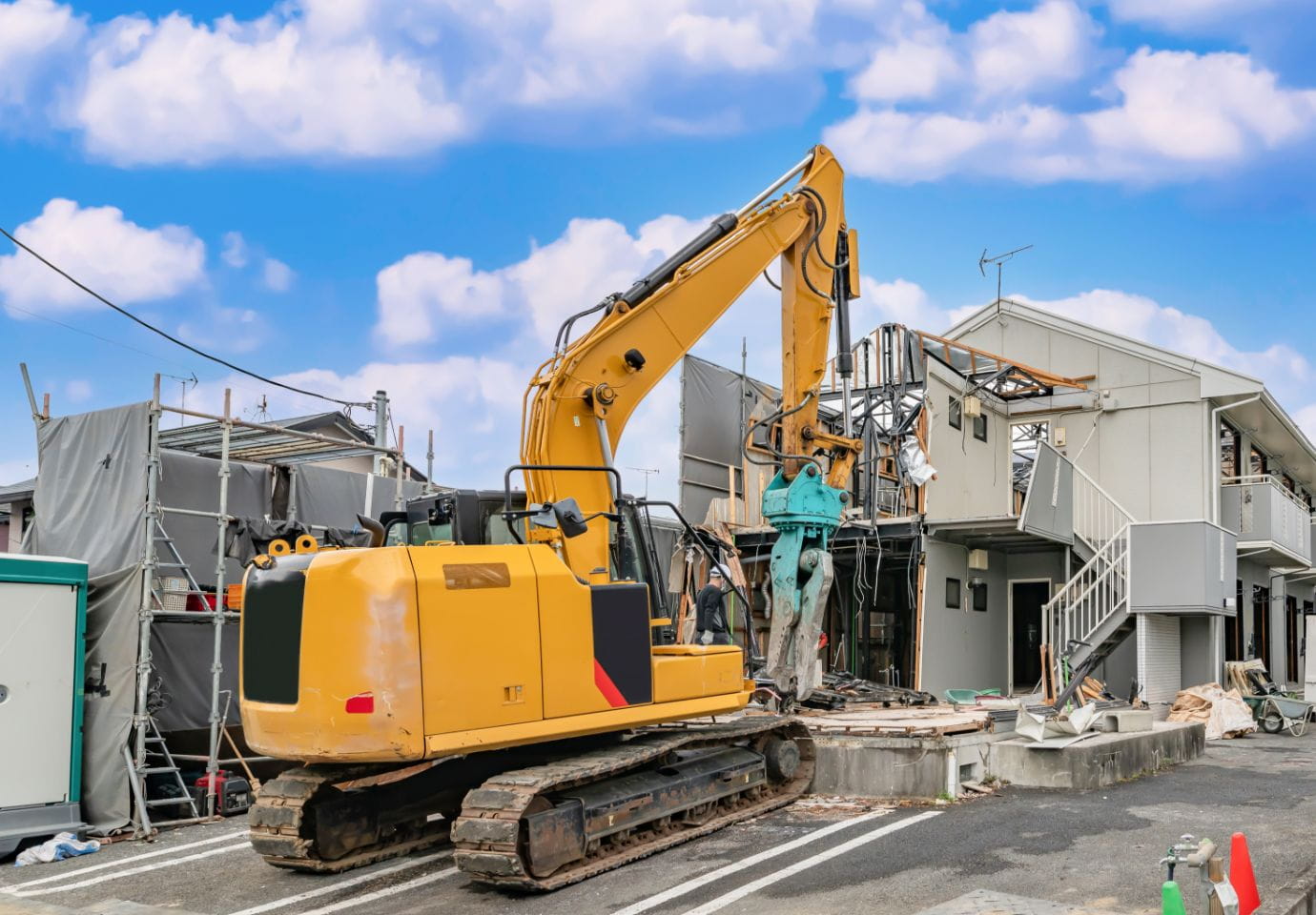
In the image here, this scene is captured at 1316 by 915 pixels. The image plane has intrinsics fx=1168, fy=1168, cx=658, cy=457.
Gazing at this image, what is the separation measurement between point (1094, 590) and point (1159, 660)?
1.56m

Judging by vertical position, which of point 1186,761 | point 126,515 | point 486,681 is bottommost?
point 1186,761

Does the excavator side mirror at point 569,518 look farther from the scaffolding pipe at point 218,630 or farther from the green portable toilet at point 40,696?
the green portable toilet at point 40,696

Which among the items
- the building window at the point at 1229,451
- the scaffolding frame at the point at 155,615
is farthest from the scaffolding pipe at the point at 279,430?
the building window at the point at 1229,451

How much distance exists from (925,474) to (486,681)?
11.3 meters

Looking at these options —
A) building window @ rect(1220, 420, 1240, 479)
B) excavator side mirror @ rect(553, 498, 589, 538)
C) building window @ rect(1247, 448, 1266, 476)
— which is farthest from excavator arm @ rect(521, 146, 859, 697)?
building window @ rect(1247, 448, 1266, 476)

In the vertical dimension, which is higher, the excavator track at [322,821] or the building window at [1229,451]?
the building window at [1229,451]

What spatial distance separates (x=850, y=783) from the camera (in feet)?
32.9

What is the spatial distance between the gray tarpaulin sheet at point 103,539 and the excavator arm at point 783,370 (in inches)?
159

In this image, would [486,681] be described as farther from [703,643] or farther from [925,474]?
[925,474]

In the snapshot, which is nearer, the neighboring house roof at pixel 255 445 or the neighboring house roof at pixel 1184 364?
the neighboring house roof at pixel 255 445

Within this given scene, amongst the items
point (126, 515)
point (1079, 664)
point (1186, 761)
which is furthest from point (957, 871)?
point (1079, 664)

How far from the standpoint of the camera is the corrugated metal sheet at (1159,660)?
17.0m

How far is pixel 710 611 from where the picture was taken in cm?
950

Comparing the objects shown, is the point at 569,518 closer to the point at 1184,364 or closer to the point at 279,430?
the point at 279,430
